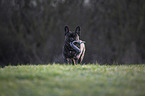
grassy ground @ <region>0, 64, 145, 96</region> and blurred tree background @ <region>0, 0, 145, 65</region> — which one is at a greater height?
blurred tree background @ <region>0, 0, 145, 65</region>

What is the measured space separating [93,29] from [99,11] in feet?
5.89

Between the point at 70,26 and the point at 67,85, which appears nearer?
the point at 67,85

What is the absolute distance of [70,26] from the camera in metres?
17.5

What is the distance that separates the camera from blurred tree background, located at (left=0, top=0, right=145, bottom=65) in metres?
17.5

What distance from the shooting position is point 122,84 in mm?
5727

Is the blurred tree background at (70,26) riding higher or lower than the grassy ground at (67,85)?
higher

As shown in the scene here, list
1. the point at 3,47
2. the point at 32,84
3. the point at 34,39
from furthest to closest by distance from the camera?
the point at 34,39 → the point at 3,47 → the point at 32,84

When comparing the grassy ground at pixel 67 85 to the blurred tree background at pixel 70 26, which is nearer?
the grassy ground at pixel 67 85

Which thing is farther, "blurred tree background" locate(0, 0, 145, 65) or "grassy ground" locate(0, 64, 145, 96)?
"blurred tree background" locate(0, 0, 145, 65)

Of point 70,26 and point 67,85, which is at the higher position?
point 70,26

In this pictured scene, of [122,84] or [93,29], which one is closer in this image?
[122,84]

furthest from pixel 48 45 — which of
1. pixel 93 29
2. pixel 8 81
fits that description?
pixel 8 81

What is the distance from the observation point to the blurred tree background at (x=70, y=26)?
57.6ft

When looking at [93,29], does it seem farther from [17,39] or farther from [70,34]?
[70,34]
